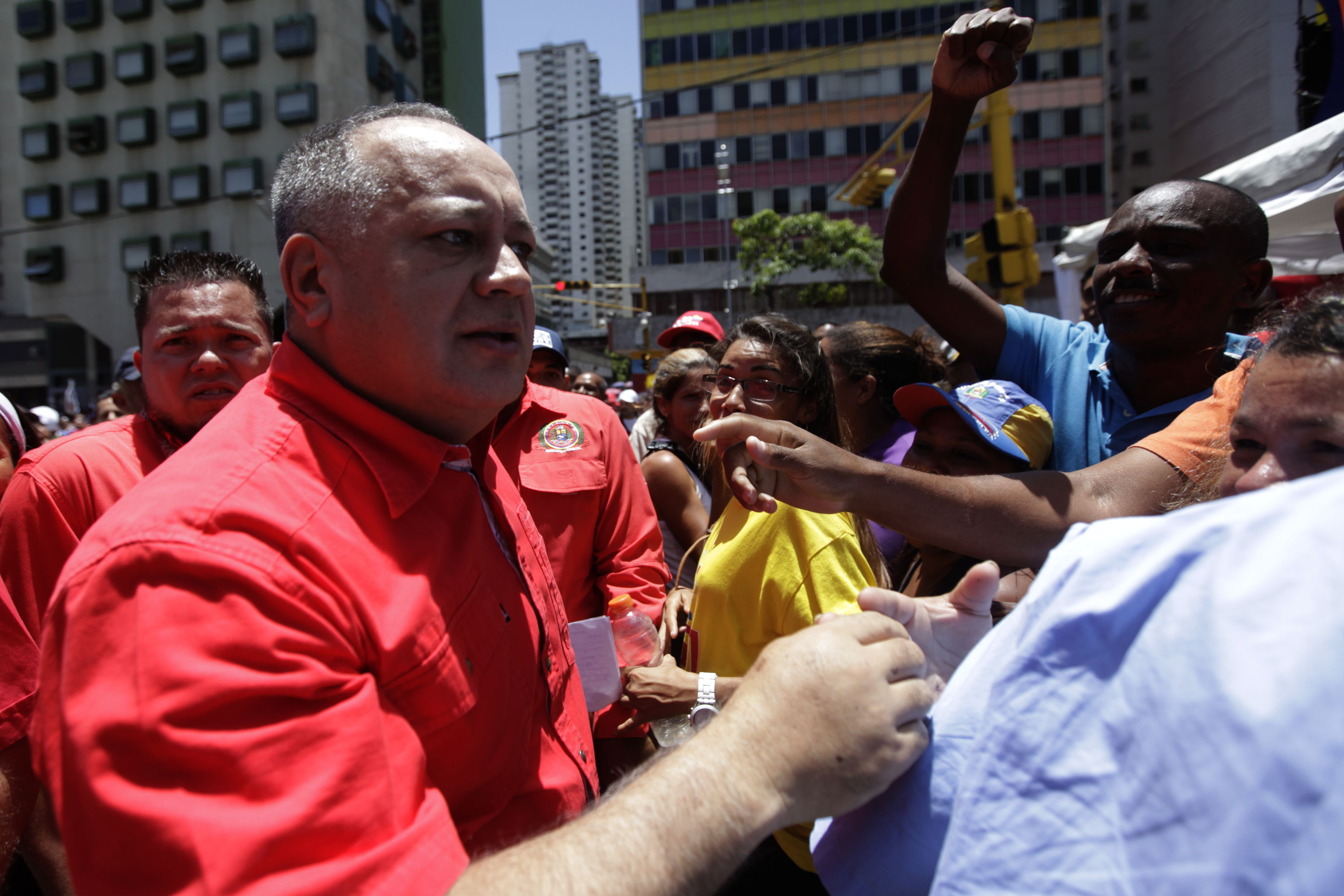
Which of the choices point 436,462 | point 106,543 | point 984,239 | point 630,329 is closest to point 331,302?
point 436,462

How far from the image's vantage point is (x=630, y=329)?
1893 inches

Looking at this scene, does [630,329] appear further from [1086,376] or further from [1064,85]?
[1086,376]

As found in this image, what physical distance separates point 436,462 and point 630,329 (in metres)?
47.3

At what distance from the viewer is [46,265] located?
3697 cm

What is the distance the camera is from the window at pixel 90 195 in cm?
3681

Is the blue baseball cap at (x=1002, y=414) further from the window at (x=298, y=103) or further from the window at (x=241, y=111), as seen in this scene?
the window at (x=241, y=111)

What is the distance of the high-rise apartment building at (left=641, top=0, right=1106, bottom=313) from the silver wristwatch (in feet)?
138

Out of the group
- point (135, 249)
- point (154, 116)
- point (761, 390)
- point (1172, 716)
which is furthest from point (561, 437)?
point (154, 116)

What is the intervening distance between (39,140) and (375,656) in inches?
1897

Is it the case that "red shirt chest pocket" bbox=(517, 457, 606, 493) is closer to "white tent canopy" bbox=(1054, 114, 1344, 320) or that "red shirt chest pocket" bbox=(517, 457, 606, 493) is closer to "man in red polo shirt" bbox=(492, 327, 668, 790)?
"man in red polo shirt" bbox=(492, 327, 668, 790)

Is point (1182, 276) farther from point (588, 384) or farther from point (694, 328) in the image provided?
point (588, 384)

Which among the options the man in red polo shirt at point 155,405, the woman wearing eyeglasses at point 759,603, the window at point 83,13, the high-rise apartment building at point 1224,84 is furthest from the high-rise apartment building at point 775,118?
the woman wearing eyeglasses at point 759,603

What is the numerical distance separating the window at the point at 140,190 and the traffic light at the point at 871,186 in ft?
116

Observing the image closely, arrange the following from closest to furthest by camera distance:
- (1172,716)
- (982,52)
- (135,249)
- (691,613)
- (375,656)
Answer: (1172,716) < (375,656) < (982,52) < (691,613) < (135,249)
